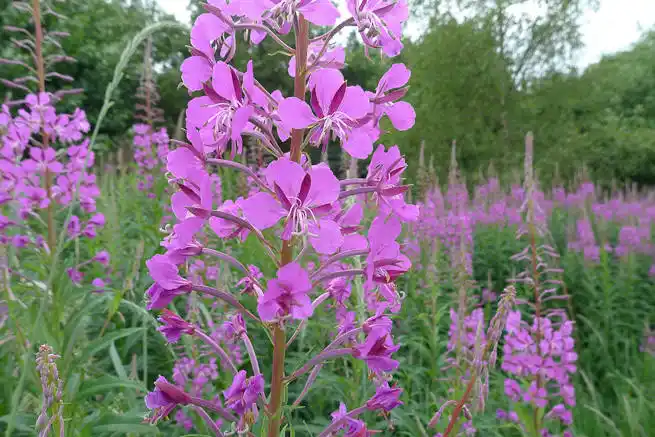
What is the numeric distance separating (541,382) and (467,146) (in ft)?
54.2

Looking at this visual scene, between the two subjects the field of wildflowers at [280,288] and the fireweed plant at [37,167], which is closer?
the field of wildflowers at [280,288]

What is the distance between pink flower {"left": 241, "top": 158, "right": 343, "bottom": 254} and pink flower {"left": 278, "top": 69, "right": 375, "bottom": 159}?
11cm

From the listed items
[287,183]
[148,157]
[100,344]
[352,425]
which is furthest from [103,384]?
[148,157]

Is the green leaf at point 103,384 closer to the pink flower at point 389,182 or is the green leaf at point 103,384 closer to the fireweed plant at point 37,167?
the fireweed plant at point 37,167

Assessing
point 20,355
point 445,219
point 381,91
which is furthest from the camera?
point 445,219

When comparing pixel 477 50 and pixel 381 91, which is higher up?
pixel 477 50

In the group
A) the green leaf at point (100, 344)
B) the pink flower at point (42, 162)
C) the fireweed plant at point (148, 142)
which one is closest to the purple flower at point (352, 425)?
the green leaf at point (100, 344)

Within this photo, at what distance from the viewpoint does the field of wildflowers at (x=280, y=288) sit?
128 cm

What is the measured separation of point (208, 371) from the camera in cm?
296

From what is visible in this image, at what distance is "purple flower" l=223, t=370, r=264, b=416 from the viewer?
130 centimetres

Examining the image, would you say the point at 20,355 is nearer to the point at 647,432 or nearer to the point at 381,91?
the point at 381,91

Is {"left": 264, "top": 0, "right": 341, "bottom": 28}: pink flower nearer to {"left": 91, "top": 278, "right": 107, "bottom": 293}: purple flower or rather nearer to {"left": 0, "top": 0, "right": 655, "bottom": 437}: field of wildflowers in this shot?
{"left": 0, "top": 0, "right": 655, "bottom": 437}: field of wildflowers

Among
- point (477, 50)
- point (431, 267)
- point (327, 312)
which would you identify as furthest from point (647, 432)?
point (477, 50)

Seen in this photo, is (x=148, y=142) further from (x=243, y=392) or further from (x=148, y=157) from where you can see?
(x=243, y=392)
